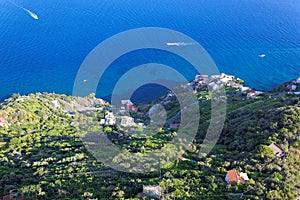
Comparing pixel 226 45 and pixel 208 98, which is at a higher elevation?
pixel 226 45

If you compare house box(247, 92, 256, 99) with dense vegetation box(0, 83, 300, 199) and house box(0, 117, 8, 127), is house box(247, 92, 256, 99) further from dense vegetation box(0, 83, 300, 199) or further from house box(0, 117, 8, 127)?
Answer: house box(0, 117, 8, 127)

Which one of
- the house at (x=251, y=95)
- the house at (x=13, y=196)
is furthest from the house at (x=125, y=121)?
the house at (x=13, y=196)

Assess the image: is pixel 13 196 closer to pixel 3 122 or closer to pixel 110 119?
pixel 3 122

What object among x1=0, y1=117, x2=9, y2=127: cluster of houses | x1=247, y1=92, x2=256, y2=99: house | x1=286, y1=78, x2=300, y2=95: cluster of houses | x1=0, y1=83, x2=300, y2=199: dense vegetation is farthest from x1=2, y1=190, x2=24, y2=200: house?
x1=286, y1=78, x2=300, y2=95: cluster of houses

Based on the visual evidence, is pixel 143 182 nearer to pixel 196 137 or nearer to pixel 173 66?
pixel 196 137

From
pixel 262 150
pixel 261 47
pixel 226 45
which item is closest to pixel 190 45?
pixel 226 45

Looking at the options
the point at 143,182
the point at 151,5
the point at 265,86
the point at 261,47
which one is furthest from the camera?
the point at 151,5
